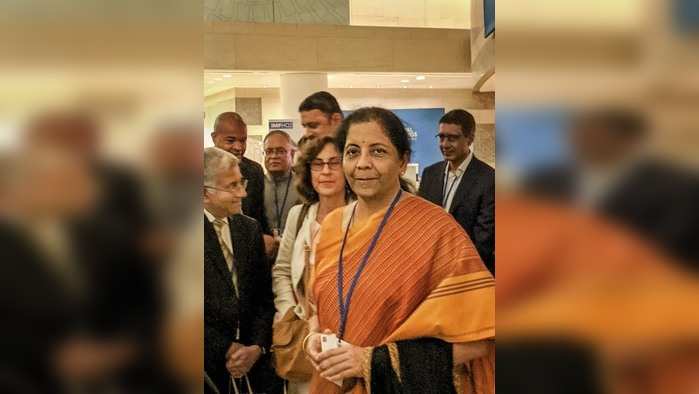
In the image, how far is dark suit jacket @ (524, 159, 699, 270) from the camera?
0.45 m

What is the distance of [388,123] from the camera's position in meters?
1.51

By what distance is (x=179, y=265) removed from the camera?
18.0 inches

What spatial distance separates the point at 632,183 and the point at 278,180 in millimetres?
1188

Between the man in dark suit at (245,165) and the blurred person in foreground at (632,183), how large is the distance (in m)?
1.03

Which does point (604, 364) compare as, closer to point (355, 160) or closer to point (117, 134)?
point (117, 134)

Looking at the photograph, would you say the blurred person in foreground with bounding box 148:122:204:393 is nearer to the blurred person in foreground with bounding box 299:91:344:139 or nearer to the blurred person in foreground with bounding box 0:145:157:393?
the blurred person in foreground with bounding box 0:145:157:393

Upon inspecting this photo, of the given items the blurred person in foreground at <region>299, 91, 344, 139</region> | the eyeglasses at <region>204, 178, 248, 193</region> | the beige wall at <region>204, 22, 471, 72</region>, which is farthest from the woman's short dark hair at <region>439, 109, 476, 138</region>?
the eyeglasses at <region>204, 178, 248, 193</region>

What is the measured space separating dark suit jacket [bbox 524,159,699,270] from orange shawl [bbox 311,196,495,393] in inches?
39.4

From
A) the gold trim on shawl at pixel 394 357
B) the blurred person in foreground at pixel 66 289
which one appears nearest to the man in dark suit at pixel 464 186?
the gold trim on shawl at pixel 394 357

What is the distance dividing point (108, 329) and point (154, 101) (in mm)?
155

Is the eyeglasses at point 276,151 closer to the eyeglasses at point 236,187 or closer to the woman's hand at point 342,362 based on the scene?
the eyeglasses at point 236,187

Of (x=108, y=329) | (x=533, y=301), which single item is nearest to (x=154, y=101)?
(x=108, y=329)

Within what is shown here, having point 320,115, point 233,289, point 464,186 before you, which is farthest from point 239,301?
point 464,186

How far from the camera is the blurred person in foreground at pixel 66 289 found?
1.44 feet
